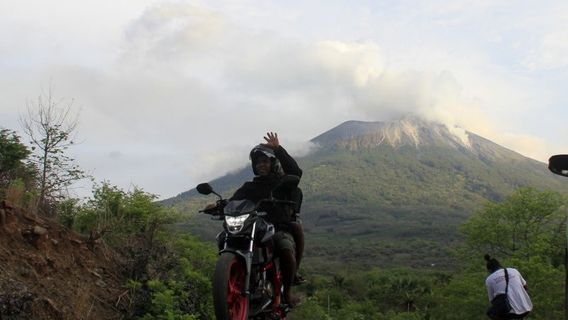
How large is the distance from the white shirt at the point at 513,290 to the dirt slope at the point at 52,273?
4.81 metres

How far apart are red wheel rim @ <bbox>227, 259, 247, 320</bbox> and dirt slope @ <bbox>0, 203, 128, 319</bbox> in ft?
4.98

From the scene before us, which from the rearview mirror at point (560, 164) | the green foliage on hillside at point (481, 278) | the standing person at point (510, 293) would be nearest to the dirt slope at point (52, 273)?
the rearview mirror at point (560, 164)

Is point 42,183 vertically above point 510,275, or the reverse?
point 42,183

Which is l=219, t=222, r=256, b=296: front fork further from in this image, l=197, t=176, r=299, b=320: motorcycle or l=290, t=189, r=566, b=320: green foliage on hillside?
l=290, t=189, r=566, b=320: green foliage on hillside

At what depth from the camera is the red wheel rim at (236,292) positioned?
16.8 feet

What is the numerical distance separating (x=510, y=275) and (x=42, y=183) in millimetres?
7543

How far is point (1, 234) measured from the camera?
19.4 ft

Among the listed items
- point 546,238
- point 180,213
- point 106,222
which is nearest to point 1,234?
point 106,222

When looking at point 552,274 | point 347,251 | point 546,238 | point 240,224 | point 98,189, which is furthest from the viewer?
point 347,251

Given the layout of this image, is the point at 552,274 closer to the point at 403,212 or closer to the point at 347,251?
the point at 347,251

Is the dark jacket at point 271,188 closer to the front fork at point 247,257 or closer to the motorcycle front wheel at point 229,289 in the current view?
the front fork at point 247,257

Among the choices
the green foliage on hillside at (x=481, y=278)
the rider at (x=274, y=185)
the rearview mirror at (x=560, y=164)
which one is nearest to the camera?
the rearview mirror at (x=560, y=164)

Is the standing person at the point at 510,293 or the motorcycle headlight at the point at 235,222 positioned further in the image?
the standing person at the point at 510,293

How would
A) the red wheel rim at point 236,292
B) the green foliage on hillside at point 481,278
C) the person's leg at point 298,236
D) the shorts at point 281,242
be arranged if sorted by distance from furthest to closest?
the green foliage on hillside at point 481,278
the person's leg at point 298,236
the shorts at point 281,242
the red wheel rim at point 236,292
